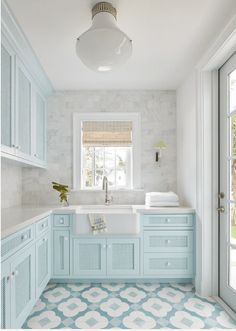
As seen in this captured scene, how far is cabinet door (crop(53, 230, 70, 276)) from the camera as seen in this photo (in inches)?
118

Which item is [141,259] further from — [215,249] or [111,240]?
[215,249]

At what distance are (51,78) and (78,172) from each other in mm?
1270

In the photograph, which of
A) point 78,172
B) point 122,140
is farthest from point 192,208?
point 78,172

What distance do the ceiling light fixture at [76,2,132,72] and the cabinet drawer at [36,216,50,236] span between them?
1.52 m

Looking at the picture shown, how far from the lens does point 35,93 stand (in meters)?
3.08

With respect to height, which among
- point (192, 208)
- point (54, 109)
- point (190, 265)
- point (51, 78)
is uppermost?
point (51, 78)

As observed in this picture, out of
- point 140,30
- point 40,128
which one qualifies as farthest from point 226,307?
point 40,128

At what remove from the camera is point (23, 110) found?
2.65 m

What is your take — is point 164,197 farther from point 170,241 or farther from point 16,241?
→ point 16,241

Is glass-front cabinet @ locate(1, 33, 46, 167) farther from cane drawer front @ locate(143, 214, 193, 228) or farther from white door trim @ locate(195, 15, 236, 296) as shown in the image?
white door trim @ locate(195, 15, 236, 296)

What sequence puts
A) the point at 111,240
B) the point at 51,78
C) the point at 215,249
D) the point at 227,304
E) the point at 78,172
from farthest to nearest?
the point at 78,172 < the point at 51,78 < the point at 111,240 < the point at 215,249 < the point at 227,304

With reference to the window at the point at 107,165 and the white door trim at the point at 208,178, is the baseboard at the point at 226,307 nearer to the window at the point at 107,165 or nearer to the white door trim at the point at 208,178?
the white door trim at the point at 208,178

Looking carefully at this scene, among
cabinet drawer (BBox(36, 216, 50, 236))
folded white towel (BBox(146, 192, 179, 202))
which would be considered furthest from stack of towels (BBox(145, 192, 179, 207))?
cabinet drawer (BBox(36, 216, 50, 236))

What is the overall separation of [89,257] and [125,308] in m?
0.73
